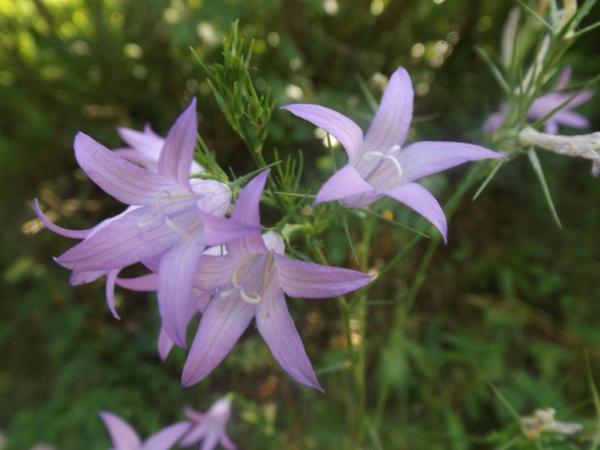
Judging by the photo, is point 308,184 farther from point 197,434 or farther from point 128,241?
point 128,241

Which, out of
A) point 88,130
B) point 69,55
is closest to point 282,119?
point 88,130

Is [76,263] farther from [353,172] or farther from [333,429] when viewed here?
[333,429]

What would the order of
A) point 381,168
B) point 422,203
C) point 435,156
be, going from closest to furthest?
point 422,203, point 435,156, point 381,168

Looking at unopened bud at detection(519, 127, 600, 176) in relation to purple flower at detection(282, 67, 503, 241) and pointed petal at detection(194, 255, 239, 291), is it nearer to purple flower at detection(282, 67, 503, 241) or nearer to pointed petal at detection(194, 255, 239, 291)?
purple flower at detection(282, 67, 503, 241)

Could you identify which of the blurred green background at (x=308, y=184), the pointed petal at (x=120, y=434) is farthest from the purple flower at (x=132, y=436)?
the blurred green background at (x=308, y=184)

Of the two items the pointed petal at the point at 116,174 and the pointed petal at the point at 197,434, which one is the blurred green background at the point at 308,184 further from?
the pointed petal at the point at 116,174

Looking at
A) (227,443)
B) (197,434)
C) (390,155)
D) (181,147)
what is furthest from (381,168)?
(197,434)
